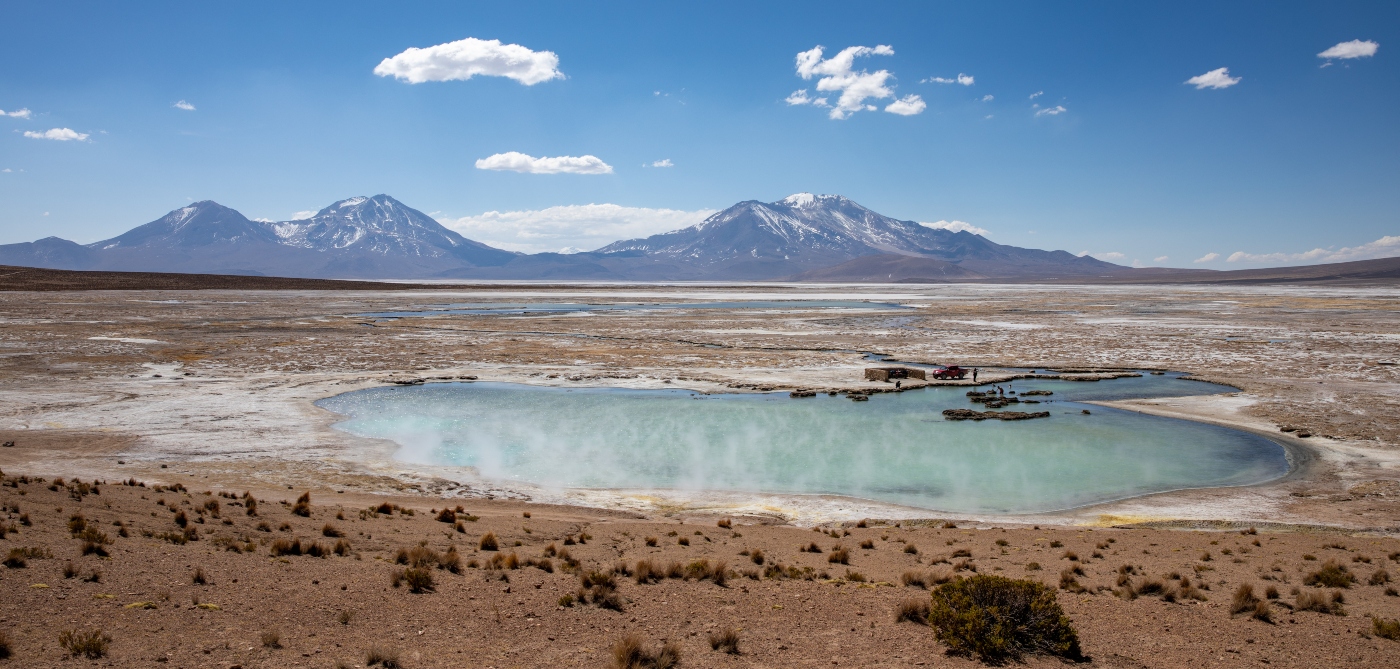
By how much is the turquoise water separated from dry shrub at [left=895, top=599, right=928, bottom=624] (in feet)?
25.0

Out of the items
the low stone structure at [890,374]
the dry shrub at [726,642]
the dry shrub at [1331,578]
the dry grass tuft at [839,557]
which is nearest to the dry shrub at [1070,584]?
the dry shrub at [1331,578]

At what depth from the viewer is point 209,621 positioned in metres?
7.90

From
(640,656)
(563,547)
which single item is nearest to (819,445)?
(563,547)

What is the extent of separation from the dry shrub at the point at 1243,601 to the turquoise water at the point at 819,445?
6.77 metres

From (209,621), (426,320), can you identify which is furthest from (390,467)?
(426,320)

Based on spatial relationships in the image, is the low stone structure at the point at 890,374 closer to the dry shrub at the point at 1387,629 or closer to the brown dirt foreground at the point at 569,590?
the brown dirt foreground at the point at 569,590

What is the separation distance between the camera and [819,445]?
21859 mm

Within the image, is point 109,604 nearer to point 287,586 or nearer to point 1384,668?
point 287,586

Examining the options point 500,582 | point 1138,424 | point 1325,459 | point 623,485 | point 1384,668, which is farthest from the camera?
point 1138,424

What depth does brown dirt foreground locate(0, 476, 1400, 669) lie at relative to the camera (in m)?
7.71

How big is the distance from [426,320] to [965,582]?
220 feet

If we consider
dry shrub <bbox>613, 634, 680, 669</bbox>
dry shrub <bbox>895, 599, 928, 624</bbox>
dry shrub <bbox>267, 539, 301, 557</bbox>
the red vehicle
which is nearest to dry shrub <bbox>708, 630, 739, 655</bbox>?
dry shrub <bbox>613, 634, 680, 669</bbox>

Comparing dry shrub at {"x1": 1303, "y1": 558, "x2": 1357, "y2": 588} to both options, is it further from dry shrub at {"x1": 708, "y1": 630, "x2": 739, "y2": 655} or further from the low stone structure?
the low stone structure

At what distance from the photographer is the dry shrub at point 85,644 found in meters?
6.79
